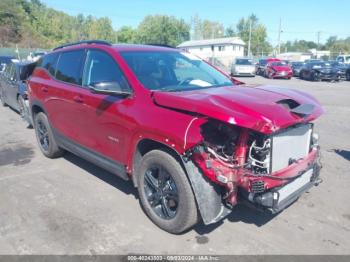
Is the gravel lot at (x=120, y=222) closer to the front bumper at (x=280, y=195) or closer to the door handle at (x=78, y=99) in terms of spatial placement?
the front bumper at (x=280, y=195)

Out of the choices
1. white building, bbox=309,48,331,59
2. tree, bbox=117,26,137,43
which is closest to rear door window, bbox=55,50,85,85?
white building, bbox=309,48,331,59

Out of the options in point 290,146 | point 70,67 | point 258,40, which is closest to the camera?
point 290,146

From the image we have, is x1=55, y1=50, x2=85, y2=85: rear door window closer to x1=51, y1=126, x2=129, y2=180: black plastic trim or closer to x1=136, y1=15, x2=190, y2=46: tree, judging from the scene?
x1=51, y1=126, x2=129, y2=180: black plastic trim

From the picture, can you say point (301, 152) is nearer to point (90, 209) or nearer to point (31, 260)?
point (90, 209)

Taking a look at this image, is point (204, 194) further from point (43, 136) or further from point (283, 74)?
point (283, 74)

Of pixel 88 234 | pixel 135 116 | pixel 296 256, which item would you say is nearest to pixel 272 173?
pixel 296 256

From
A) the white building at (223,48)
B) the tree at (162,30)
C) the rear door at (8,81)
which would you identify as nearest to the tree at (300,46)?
the tree at (162,30)

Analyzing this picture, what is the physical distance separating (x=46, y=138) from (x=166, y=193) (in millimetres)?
3338

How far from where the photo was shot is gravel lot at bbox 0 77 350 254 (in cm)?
338

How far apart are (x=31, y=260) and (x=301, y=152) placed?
296cm

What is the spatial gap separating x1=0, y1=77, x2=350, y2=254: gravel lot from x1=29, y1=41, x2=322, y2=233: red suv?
33cm

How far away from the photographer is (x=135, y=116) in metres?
3.62

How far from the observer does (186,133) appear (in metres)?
3.09

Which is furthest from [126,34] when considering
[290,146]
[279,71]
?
[290,146]
